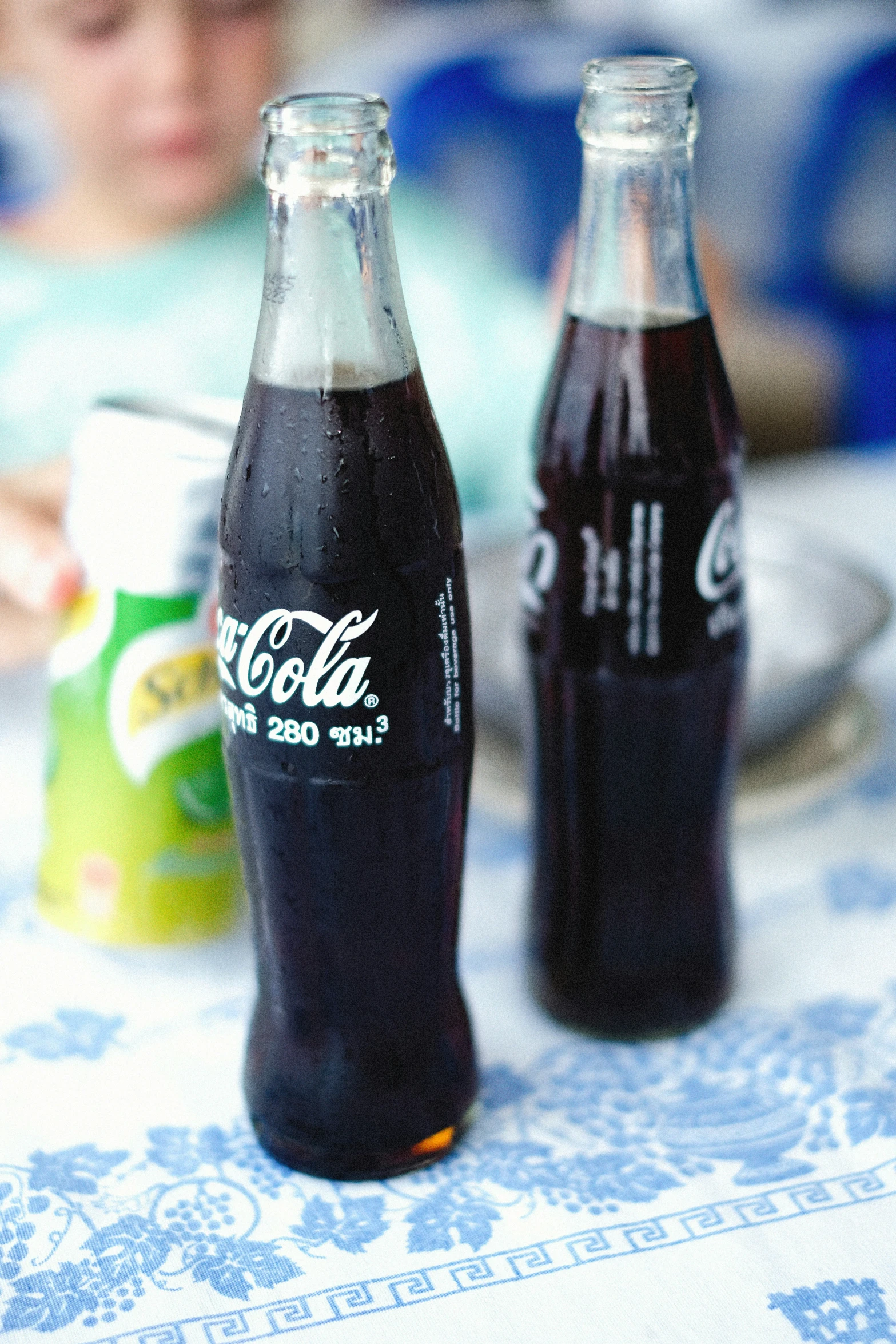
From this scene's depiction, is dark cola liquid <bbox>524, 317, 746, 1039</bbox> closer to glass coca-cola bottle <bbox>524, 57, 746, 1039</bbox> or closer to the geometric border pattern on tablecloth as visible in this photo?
glass coca-cola bottle <bbox>524, 57, 746, 1039</bbox>

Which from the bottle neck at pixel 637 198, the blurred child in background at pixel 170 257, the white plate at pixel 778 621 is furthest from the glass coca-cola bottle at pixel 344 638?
the blurred child in background at pixel 170 257

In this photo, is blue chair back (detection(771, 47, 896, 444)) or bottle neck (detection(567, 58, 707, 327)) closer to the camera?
bottle neck (detection(567, 58, 707, 327))

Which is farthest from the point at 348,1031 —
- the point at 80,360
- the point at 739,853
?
the point at 80,360

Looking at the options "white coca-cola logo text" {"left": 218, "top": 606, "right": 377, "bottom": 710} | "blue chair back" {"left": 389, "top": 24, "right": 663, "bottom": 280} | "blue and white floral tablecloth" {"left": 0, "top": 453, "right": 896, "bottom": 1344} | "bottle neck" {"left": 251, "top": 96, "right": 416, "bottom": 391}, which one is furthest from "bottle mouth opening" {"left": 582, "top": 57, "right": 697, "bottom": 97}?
"blue chair back" {"left": 389, "top": 24, "right": 663, "bottom": 280}

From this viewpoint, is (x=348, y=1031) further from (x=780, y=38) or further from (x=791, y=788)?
(x=780, y=38)

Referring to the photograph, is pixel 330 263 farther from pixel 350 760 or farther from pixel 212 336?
pixel 212 336

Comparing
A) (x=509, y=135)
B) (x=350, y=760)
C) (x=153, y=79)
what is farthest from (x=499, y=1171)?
(x=509, y=135)

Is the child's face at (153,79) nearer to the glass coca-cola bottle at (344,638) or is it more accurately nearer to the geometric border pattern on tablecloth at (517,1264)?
the glass coca-cola bottle at (344,638)
